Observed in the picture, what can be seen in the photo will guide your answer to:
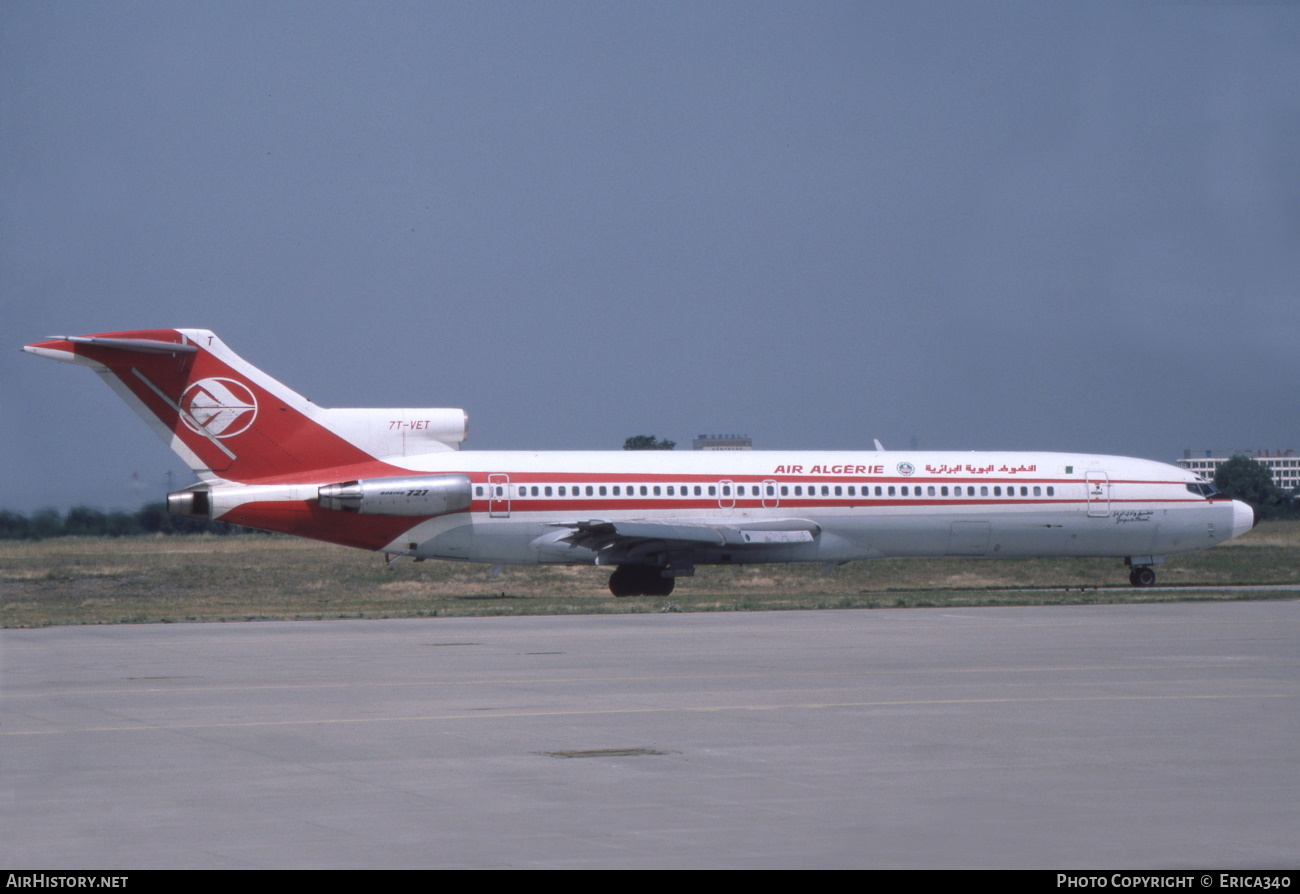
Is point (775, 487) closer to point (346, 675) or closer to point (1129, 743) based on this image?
point (346, 675)

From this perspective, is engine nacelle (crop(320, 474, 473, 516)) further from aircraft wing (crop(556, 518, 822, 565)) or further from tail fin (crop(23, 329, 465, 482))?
aircraft wing (crop(556, 518, 822, 565))

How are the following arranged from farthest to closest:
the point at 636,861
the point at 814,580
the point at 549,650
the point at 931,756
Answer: the point at 814,580
the point at 549,650
the point at 931,756
the point at 636,861

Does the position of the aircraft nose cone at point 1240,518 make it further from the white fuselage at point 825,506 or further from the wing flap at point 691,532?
the wing flap at point 691,532

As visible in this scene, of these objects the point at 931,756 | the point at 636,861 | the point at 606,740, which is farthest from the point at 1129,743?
the point at 636,861

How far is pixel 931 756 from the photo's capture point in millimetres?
12430

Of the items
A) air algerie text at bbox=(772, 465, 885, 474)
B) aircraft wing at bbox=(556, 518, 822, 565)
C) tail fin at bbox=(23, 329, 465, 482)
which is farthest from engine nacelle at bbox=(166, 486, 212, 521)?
air algerie text at bbox=(772, 465, 885, 474)

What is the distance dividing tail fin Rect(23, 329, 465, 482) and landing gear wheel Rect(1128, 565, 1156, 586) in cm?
1894

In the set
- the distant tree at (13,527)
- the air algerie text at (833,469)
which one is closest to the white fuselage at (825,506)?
the air algerie text at (833,469)

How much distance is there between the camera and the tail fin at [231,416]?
114ft

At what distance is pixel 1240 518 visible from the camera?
136 feet

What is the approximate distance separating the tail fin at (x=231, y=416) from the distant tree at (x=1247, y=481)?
2768 inches

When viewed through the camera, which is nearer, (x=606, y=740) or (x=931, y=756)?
(x=931, y=756)

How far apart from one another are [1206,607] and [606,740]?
20.4 m

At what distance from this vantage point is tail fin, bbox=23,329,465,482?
34.8 m
